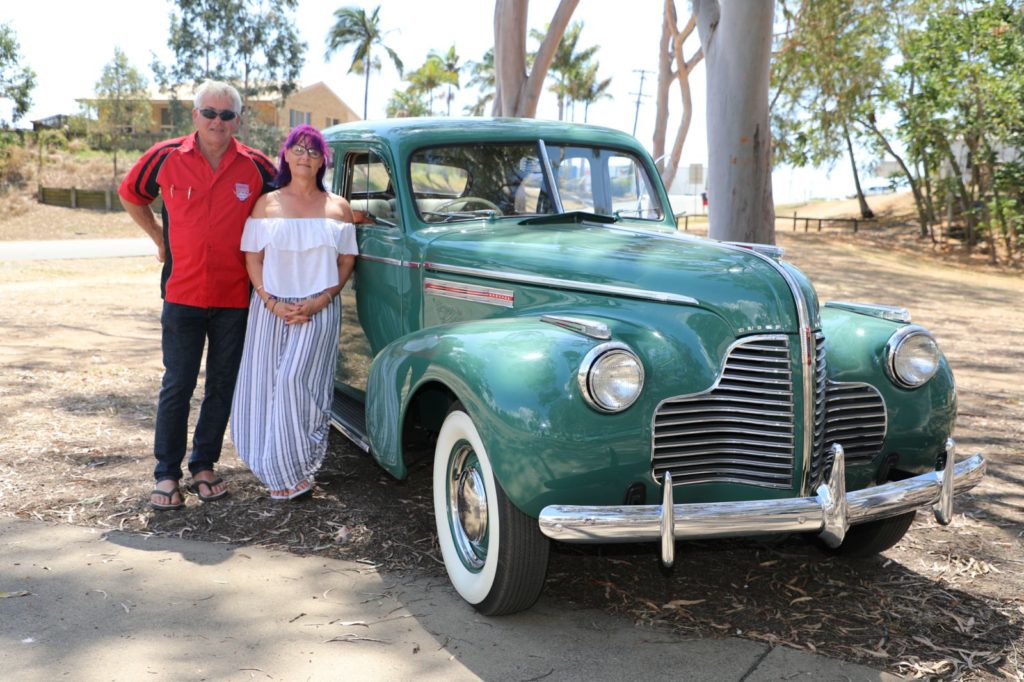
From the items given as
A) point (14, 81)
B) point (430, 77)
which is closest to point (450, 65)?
point (430, 77)

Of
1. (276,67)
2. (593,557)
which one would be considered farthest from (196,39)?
(593,557)

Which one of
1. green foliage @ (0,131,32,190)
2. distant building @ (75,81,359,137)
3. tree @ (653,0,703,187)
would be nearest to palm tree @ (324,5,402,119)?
distant building @ (75,81,359,137)

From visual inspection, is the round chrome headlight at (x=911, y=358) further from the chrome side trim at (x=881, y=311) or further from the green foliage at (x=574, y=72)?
the green foliage at (x=574, y=72)

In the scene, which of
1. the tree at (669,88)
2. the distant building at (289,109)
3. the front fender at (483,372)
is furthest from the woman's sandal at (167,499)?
the distant building at (289,109)

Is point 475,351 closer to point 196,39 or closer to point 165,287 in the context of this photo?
point 165,287

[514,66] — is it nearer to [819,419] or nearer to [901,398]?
[901,398]

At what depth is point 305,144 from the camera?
14.4 feet

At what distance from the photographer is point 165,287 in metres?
4.40

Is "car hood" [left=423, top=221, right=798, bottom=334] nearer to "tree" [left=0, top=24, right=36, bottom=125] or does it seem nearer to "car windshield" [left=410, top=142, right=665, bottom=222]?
"car windshield" [left=410, top=142, right=665, bottom=222]

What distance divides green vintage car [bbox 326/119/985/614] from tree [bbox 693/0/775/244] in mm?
2634

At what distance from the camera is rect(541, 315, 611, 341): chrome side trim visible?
129 inches

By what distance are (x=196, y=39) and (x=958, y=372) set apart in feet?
130

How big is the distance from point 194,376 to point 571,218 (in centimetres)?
198

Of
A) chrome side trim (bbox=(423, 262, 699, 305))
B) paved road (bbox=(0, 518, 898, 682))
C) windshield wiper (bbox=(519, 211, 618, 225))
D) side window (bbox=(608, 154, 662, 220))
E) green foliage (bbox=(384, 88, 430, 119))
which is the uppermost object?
green foliage (bbox=(384, 88, 430, 119))
